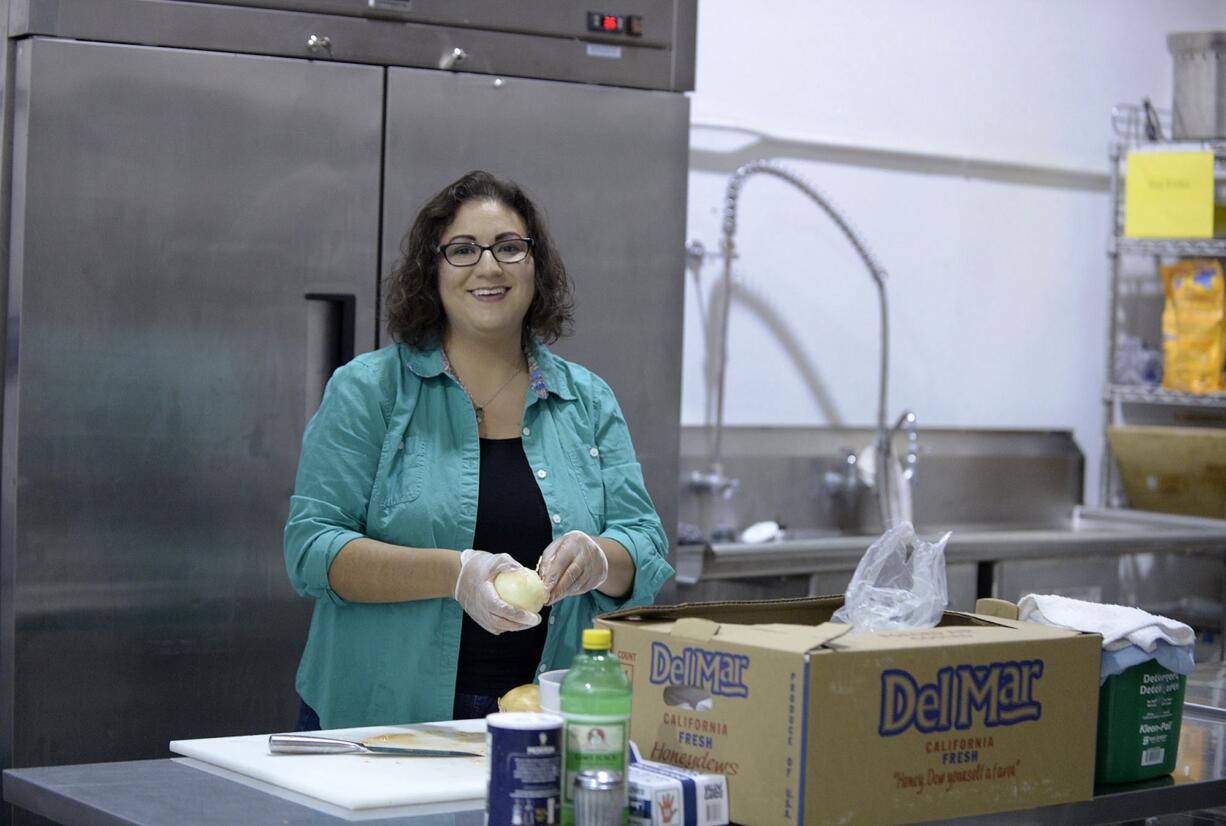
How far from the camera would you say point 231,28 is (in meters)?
2.52

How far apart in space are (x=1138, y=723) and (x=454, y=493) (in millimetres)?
914

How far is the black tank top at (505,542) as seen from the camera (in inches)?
81.0

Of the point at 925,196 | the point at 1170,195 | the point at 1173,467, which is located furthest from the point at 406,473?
the point at 1173,467

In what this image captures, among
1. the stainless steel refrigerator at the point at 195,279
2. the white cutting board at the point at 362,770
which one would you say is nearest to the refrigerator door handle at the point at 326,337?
the stainless steel refrigerator at the point at 195,279

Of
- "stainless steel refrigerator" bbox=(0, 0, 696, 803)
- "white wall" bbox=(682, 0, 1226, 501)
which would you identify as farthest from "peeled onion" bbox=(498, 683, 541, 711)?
"white wall" bbox=(682, 0, 1226, 501)

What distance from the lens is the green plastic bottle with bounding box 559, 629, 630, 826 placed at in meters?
1.28

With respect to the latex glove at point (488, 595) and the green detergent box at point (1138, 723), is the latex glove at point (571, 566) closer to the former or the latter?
the latex glove at point (488, 595)

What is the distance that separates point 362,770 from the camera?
1.56 m

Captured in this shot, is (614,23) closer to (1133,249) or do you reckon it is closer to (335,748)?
(335,748)

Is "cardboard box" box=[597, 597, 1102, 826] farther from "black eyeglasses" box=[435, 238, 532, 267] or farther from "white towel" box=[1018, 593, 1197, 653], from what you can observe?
"black eyeglasses" box=[435, 238, 532, 267]

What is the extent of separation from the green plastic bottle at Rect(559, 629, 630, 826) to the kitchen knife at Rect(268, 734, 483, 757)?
1.22ft

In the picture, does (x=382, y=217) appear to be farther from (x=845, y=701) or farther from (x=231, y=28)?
(x=845, y=701)

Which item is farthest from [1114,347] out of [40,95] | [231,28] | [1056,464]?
[40,95]

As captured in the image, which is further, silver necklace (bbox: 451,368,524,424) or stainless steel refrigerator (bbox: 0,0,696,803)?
stainless steel refrigerator (bbox: 0,0,696,803)
